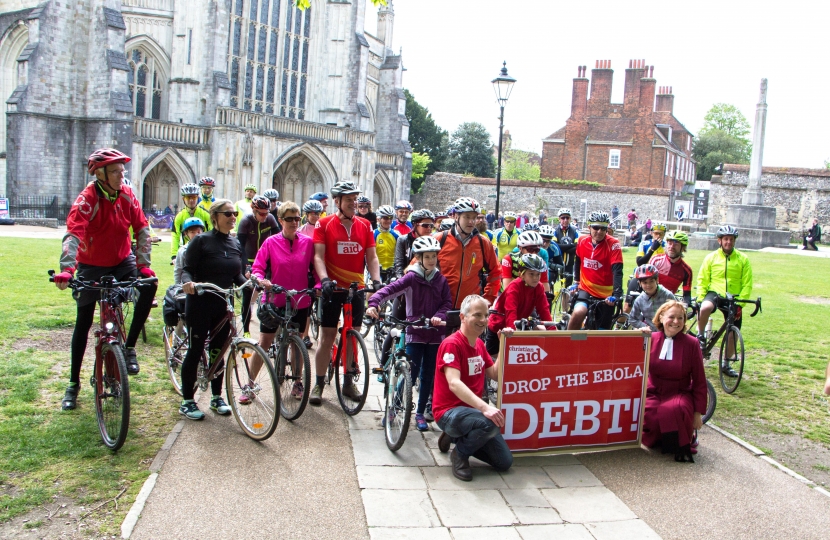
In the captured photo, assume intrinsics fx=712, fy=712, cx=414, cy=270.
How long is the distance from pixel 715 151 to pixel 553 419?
80.2 meters

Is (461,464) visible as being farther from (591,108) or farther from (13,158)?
(591,108)

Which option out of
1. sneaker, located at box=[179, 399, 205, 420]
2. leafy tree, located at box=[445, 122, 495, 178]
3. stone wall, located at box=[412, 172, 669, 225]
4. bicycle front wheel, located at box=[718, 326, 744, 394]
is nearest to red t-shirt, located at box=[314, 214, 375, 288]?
sneaker, located at box=[179, 399, 205, 420]

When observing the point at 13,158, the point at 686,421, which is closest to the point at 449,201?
the point at 13,158

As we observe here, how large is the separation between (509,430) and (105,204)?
12.1ft

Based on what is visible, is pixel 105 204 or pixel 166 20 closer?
pixel 105 204

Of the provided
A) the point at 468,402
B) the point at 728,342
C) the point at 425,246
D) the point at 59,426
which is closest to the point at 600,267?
the point at 728,342

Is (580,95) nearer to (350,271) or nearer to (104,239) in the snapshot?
(350,271)

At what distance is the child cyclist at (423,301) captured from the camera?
615cm

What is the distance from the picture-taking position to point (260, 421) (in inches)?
224

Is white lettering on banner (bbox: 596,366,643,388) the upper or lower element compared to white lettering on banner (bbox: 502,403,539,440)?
upper

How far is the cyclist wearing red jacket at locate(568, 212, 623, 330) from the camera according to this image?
27.3 ft

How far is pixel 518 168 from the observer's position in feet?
215

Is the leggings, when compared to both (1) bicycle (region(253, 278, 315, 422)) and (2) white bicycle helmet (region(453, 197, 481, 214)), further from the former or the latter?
(2) white bicycle helmet (region(453, 197, 481, 214))

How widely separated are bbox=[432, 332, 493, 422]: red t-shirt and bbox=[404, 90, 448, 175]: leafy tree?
59144 millimetres
